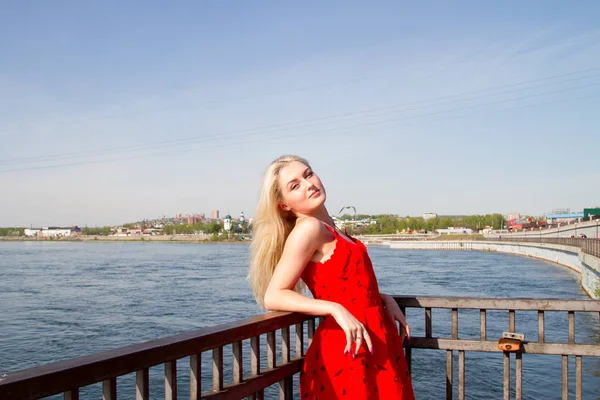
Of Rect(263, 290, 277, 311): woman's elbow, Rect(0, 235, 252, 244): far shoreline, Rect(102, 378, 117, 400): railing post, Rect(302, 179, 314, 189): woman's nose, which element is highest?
Rect(302, 179, 314, 189): woman's nose

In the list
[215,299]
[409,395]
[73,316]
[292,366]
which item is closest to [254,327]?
[292,366]

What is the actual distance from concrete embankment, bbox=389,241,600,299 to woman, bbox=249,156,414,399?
52.2 ft

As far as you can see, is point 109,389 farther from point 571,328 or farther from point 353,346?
point 571,328

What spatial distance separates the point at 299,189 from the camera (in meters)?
2.65

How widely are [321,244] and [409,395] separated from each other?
31.5 inches

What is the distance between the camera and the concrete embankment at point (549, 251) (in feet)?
79.3

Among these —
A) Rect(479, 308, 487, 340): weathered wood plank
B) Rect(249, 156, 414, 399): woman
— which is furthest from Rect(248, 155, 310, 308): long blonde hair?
Rect(479, 308, 487, 340): weathered wood plank

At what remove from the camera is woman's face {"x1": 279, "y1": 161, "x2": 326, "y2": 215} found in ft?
8.69

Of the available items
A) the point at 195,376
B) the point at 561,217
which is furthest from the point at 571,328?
the point at 561,217

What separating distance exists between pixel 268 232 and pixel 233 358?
595 millimetres

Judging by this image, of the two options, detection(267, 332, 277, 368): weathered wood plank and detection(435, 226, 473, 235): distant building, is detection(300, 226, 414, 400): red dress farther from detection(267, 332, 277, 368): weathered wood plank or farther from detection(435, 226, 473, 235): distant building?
detection(435, 226, 473, 235): distant building

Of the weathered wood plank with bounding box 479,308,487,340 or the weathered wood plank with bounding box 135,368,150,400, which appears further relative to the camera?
the weathered wood plank with bounding box 479,308,487,340

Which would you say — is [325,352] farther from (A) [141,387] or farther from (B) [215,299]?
(B) [215,299]

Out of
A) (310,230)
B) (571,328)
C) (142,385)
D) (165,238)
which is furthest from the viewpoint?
(165,238)
